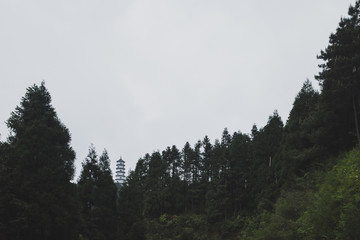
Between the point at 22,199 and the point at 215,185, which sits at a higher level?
the point at 215,185

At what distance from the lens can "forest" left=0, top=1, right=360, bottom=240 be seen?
50.5 ft

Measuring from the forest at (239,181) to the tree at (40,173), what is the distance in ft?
0.19

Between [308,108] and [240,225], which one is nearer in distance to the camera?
[308,108]

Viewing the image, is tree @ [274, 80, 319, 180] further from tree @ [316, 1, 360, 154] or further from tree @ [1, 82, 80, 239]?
tree @ [1, 82, 80, 239]

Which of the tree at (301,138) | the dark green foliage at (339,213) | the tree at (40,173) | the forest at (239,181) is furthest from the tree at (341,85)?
the tree at (40,173)

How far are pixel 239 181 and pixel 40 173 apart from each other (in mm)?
38026

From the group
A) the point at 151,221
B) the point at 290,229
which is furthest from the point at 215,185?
the point at 290,229

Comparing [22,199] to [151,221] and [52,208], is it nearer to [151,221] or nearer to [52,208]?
[52,208]

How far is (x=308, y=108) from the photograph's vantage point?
36656 millimetres

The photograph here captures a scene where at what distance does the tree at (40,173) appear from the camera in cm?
1591

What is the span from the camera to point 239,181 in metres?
49.7

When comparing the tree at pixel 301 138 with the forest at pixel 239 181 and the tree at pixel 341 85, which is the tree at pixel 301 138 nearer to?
the forest at pixel 239 181

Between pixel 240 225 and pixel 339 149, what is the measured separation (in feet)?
77.3

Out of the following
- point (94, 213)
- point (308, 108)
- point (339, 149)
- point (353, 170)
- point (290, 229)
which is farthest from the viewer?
point (308, 108)
